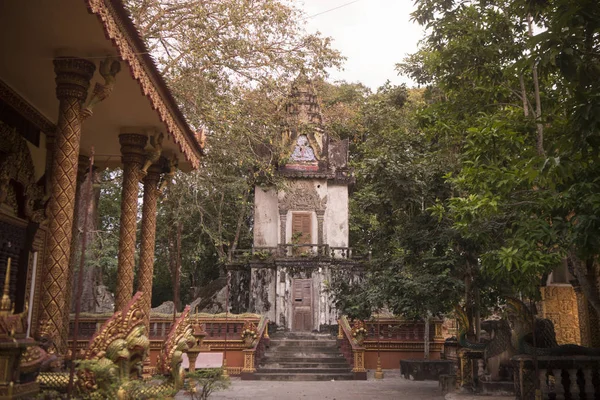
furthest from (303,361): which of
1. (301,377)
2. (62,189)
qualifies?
(62,189)

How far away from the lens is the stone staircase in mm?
15797

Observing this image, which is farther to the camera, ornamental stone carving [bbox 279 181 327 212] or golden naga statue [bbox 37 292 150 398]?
ornamental stone carving [bbox 279 181 327 212]

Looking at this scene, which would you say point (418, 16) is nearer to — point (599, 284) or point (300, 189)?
point (599, 284)

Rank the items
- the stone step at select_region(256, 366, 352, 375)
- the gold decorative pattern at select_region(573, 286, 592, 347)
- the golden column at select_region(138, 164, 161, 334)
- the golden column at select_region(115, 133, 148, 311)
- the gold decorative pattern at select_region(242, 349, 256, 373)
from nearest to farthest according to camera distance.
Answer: the golden column at select_region(115, 133, 148, 311) → the golden column at select_region(138, 164, 161, 334) → the gold decorative pattern at select_region(573, 286, 592, 347) → the gold decorative pattern at select_region(242, 349, 256, 373) → the stone step at select_region(256, 366, 352, 375)

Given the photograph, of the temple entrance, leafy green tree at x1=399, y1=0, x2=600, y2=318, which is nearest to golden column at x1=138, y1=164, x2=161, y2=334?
leafy green tree at x1=399, y1=0, x2=600, y2=318

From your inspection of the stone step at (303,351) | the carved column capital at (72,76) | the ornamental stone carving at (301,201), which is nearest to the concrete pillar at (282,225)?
the ornamental stone carving at (301,201)

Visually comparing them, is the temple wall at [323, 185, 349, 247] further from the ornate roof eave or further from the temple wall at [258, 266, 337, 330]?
the ornate roof eave

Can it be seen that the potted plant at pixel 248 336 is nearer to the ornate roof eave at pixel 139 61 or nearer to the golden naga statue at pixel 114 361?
the ornate roof eave at pixel 139 61

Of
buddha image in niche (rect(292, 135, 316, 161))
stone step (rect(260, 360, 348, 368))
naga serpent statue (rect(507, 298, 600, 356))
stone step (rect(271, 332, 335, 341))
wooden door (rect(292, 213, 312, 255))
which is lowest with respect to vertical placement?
stone step (rect(260, 360, 348, 368))

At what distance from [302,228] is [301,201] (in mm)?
1356

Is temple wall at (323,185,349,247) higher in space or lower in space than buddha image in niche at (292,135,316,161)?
lower

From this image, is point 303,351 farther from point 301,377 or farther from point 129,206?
point 129,206

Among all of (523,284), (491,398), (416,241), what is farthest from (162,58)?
A: (491,398)

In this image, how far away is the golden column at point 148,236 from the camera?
930cm
